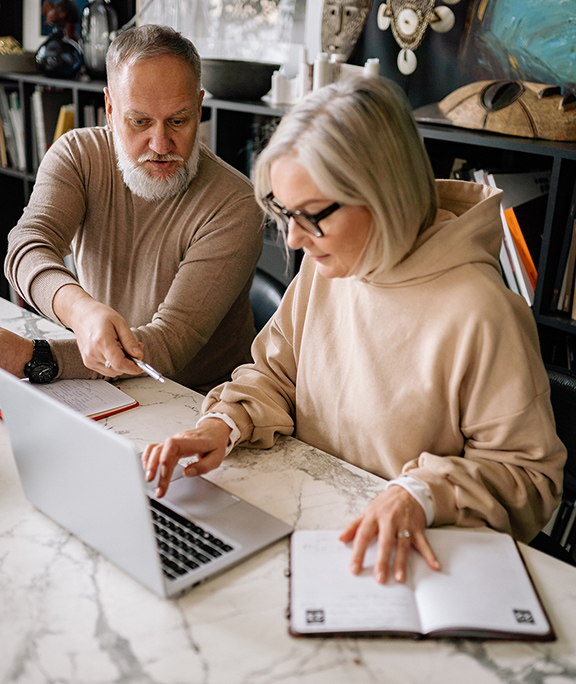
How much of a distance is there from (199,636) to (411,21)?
203 centimetres

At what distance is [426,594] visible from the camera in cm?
87

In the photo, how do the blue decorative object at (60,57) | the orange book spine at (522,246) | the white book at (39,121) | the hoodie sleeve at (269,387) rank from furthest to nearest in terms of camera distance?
the white book at (39,121)
the blue decorative object at (60,57)
the orange book spine at (522,246)
the hoodie sleeve at (269,387)

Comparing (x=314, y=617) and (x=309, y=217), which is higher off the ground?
(x=309, y=217)

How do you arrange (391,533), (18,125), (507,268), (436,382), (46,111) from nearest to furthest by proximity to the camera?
(391,533)
(436,382)
(507,268)
(46,111)
(18,125)

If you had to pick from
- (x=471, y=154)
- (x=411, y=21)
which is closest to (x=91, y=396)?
(x=471, y=154)

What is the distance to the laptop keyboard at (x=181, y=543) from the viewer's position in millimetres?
923

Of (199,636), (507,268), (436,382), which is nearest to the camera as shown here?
(199,636)

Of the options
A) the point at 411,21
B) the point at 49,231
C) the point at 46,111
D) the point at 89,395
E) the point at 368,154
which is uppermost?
the point at 411,21

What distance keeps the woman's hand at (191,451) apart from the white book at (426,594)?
230 mm

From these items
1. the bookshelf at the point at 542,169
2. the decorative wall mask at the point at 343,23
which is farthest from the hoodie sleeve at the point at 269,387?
the decorative wall mask at the point at 343,23

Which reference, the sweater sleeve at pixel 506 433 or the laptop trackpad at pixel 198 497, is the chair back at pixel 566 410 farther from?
the laptop trackpad at pixel 198 497

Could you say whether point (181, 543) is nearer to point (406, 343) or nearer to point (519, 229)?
point (406, 343)

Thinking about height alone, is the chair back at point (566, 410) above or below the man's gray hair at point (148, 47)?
below

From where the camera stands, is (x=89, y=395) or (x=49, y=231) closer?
(x=89, y=395)
